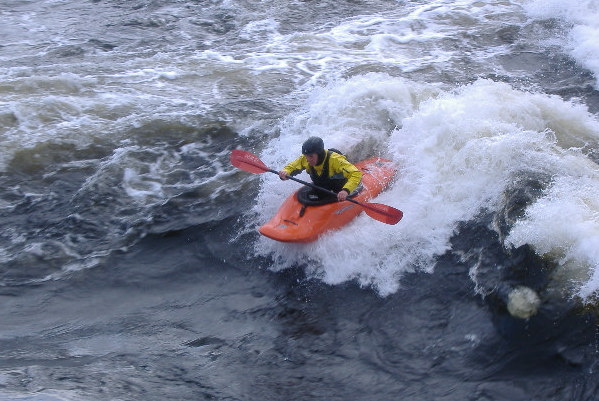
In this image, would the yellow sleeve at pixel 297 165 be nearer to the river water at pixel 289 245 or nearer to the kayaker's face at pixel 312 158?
the kayaker's face at pixel 312 158

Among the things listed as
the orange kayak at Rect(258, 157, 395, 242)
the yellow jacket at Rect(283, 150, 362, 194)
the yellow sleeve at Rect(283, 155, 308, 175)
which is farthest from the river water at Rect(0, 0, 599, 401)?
the yellow sleeve at Rect(283, 155, 308, 175)

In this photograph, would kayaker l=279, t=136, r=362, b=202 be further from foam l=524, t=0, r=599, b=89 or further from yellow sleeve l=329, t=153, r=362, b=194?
foam l=524, t=0, r=599, b=89

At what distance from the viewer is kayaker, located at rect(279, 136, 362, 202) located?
22.5 feet

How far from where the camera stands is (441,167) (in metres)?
8.06

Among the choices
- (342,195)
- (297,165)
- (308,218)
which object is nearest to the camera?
(342,195)

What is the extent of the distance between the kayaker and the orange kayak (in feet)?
0.77

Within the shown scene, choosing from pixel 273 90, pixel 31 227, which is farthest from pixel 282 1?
pixel 31 227

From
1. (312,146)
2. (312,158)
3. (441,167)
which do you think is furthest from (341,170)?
(441,167)

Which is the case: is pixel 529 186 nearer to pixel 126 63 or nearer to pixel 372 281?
pixel 372 281

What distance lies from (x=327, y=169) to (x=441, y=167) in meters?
1.74

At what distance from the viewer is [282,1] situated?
1605 cm

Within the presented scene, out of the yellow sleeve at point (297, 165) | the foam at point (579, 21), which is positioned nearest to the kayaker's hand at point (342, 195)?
the yellow sleeve at point (297, 165)

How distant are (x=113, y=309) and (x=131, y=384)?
5.29 feet

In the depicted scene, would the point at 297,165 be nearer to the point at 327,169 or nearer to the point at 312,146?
the point at 327,169
